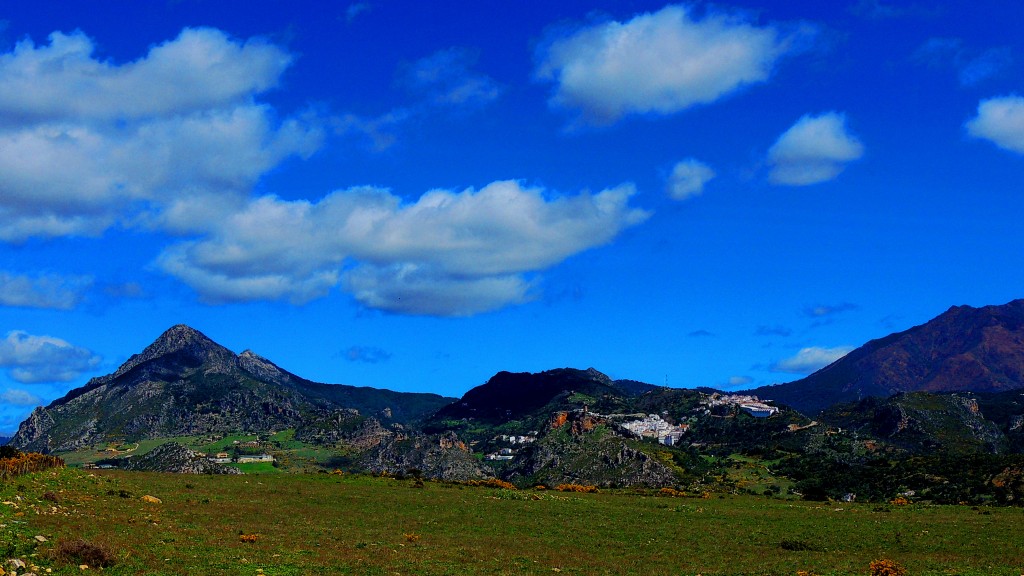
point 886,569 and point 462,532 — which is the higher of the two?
point 462,532

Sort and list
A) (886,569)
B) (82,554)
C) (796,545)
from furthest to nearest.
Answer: (796,545)
(886,569)
(82,554)

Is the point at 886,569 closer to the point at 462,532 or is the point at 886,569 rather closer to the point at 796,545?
the point at 796,545

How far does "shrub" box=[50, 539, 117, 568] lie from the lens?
1651 inches

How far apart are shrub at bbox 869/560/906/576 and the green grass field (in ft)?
5.61

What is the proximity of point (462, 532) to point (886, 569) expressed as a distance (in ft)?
108

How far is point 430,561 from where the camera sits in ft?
163

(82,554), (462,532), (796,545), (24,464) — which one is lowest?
(796,545)

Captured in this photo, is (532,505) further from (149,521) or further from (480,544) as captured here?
(149,521)

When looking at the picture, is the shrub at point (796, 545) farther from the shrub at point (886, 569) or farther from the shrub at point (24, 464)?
the shrub at point (24, 464)

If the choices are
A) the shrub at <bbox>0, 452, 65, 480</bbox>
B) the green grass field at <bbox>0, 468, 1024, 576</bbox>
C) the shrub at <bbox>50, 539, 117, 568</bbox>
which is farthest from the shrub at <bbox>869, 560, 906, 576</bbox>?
the shrub at <bbox>0, 452, 65, 480</bbox>

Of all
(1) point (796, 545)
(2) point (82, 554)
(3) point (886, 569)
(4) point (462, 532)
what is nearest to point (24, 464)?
(2) point (82, 554)

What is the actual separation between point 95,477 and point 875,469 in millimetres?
157151

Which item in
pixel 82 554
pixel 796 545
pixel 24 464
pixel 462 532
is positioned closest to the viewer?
pixel 82 554

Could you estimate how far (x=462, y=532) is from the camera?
217ft
